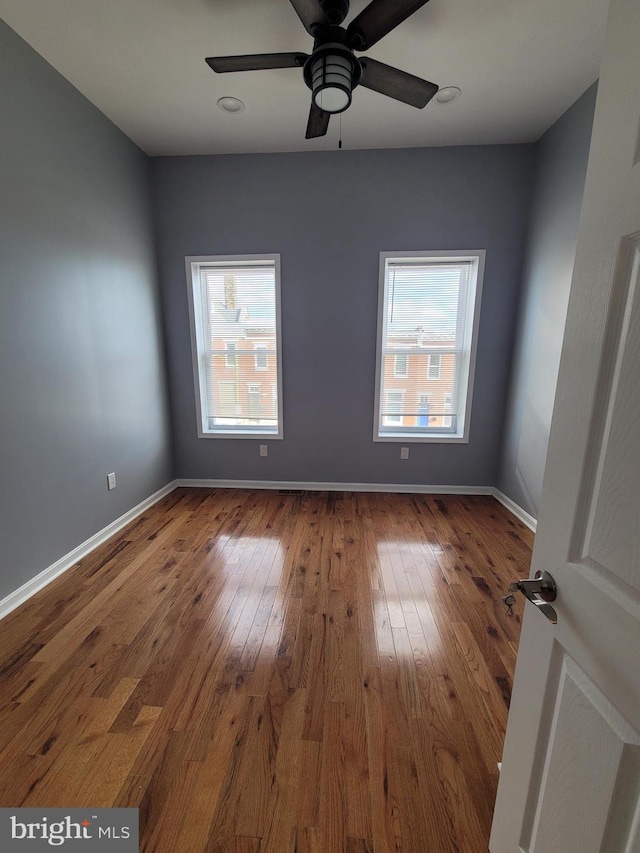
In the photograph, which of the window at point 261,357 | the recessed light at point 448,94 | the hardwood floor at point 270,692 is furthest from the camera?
the window at point 261,357

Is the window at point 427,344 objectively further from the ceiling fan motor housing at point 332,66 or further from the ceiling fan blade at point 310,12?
the ceiling fan blade at point 310,12

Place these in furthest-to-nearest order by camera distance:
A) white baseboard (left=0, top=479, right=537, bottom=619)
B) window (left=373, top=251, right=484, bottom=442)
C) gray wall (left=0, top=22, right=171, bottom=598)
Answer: window (left=373, top=251, right=484, bottom=442) → white baseboard (left=0, top=479, right=537, bottom=619) → gray wall (left=0, top=22, right=171, bottom=598)

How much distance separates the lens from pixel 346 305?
3.15 m

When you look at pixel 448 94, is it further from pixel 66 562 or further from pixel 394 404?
pixel 66 562

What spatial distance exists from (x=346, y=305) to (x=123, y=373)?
2034 millimetres

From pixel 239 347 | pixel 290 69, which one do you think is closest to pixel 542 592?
pixel 290 69

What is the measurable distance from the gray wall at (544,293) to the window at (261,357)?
2.34 m

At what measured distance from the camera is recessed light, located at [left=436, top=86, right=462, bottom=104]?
2207 millimetres

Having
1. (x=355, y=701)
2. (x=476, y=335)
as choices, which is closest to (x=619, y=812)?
(x=355, y=701)

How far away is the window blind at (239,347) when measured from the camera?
324cm

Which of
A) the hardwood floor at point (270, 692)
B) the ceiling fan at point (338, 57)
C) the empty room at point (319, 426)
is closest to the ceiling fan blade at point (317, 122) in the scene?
the empty room at point (319, 426)

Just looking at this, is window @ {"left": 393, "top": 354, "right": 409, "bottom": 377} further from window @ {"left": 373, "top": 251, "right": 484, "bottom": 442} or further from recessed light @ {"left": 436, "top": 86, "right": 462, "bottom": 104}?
recessed light @ {"left": 436, "top": 86, "right": 462, "bottom": 104}

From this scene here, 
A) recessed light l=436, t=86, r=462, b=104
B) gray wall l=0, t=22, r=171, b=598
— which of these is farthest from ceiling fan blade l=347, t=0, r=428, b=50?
gray wall l=0, t=22, r=171, b=598

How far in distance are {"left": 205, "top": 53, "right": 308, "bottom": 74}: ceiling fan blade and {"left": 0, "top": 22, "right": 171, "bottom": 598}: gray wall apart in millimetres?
1199
